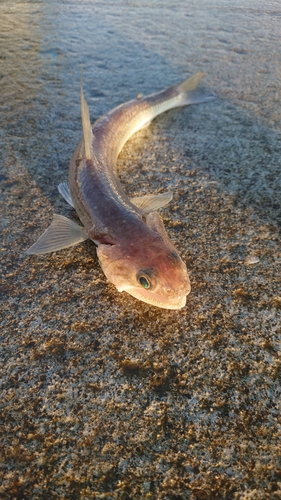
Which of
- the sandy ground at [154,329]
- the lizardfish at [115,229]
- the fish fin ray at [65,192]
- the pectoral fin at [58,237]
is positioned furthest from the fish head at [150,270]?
the fish fin ray at [65,192]

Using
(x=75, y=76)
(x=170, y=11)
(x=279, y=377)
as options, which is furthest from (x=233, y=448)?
(x=170, y=11)

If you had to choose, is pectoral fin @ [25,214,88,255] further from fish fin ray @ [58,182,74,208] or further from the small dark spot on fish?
the small dark spot on fish

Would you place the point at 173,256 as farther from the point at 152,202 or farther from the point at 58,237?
the point at 58,237

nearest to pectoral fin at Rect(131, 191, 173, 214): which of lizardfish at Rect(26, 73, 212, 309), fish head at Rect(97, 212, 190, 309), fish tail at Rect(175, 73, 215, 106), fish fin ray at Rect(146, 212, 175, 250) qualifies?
lizardfish at Rect(26, 73, 212, 309)

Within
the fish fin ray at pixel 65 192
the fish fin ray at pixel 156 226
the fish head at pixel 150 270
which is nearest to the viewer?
the fish head at pixel 150 270

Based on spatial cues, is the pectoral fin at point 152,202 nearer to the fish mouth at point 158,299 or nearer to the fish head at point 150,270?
the fish head at point 150,270

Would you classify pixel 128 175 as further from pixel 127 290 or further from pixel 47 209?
pixel 127 290
